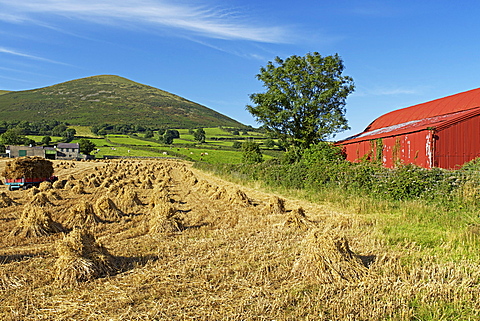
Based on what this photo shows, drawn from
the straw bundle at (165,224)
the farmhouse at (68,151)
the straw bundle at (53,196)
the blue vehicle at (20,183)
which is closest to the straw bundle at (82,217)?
the straw bundle at (165,224)

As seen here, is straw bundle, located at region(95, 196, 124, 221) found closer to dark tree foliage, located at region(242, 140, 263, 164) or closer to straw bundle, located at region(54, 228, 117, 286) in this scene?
straw bundle, located at region(54, 228, 117, 286)

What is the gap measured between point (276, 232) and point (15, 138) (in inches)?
5480

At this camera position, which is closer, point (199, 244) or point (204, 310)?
point (204, 310)

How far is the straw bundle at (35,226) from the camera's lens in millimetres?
11062

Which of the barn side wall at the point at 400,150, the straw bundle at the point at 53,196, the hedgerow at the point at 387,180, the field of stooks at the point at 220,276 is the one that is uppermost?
the barn side wall at the point at 400,150

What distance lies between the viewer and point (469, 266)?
7734mm

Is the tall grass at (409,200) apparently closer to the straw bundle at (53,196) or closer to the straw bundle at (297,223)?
the straw bundle at (297,223)

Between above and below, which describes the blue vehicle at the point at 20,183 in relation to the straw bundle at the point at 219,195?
above

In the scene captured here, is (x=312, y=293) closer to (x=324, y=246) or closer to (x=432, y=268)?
(x=324, y=246)

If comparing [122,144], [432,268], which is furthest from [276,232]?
[122,144]

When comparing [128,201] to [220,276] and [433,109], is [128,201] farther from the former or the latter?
A: [433,109]

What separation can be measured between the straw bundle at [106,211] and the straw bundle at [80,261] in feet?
20.2

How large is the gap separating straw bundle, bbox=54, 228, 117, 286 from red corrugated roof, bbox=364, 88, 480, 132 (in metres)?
26.4

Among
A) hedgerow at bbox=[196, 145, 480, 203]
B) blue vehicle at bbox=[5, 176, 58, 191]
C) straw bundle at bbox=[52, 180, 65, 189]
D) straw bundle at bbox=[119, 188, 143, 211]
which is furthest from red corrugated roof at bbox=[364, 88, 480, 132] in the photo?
blue vehicle at bbox=[5, 176, 58, 191]
